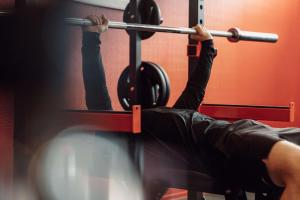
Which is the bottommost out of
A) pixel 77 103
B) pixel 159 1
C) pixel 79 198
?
pixel 79 198

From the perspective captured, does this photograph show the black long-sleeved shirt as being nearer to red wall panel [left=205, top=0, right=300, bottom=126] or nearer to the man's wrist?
the man's wrist

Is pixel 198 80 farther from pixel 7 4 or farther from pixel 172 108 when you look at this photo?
pixel 7 4

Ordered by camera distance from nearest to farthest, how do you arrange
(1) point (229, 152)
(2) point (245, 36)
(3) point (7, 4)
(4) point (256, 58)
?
1. (1) point (229, 152)
2. (3) point (7, 4)
3. (2) point (245, 36)
4. (4) point (256, 58)

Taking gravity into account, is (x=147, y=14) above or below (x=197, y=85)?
above

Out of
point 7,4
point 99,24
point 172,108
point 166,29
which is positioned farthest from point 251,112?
point 7,4

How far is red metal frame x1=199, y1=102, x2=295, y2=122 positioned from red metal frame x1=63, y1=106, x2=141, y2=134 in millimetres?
829

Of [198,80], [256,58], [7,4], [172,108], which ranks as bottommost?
[172,108]

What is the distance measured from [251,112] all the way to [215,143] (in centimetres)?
73

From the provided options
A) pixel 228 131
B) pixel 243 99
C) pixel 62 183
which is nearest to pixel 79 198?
pixel 62 183

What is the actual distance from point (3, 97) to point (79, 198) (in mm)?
583

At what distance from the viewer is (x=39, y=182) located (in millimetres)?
1857

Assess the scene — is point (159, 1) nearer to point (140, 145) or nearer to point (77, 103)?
point (77, 103)

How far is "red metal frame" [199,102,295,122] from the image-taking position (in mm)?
2152

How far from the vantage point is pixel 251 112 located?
88.0 inches
